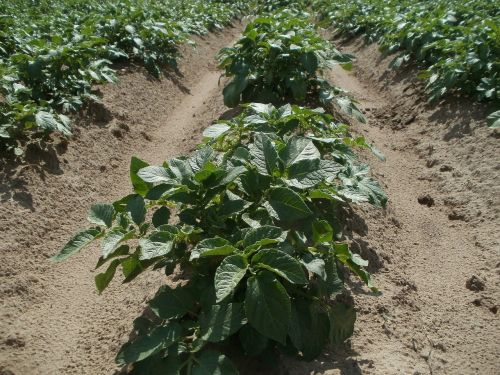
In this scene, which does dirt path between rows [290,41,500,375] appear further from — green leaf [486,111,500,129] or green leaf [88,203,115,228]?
green leaf [88,203,115,228]

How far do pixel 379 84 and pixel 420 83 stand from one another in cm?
132

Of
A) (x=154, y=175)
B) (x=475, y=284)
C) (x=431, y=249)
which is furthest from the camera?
(x=431, y=249)

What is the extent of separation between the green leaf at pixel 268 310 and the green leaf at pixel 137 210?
71 cm

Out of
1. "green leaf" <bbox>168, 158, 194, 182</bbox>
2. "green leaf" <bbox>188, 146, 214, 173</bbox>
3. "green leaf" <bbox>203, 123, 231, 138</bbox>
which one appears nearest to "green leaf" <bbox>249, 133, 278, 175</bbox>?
"green leaf" <bbox>188, 146, 214, 173</bbox>

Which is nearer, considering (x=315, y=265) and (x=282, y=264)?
(x=282, y=264)

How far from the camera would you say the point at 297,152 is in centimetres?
250

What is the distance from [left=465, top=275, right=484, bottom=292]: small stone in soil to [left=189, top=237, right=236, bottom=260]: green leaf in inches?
76.3

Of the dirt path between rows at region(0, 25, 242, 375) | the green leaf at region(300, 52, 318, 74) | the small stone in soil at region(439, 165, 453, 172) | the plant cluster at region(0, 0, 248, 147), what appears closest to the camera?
the dirt path between rows at region(0, 25, 242, 375)

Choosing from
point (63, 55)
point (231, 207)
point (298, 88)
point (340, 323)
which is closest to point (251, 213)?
point (231, 207)

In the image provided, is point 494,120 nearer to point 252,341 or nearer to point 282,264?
point 282,264

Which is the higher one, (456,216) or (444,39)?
(444,39)

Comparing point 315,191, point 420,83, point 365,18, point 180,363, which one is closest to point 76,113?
point 315,191

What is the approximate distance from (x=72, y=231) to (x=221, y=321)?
2539mm

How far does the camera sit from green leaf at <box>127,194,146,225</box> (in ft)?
7.41
